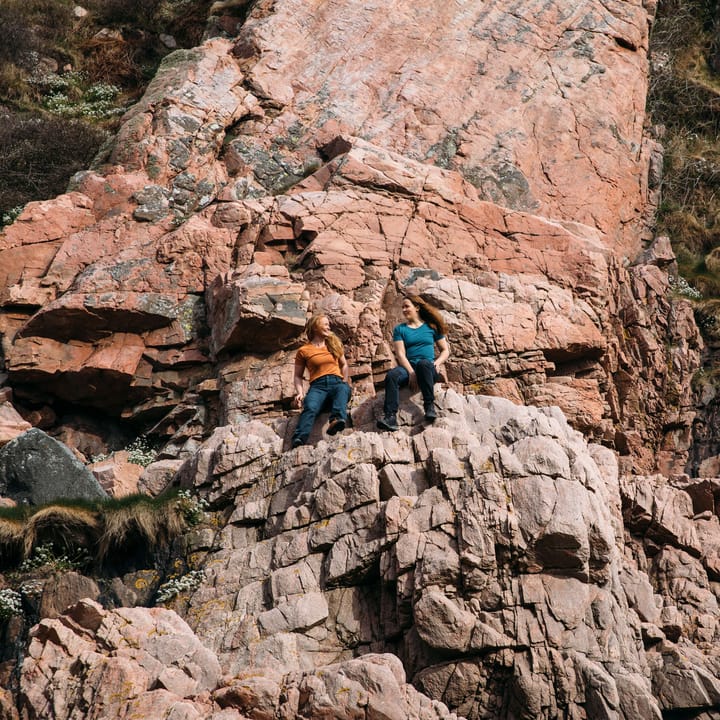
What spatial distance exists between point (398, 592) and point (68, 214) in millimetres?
11199

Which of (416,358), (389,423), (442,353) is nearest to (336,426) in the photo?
(389,423)

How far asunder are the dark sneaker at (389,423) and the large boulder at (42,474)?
376cm

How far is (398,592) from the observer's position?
10.3 meters

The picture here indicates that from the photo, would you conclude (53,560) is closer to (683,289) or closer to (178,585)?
(178,585)

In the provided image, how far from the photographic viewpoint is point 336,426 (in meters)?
12.8

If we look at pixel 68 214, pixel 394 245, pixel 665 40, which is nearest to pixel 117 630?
pixel 394 245

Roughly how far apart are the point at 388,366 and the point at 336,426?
2.81m

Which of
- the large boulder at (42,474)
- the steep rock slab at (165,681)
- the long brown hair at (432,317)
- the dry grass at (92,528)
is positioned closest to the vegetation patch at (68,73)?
the large boulder at (42,474)

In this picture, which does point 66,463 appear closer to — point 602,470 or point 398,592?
point 398,592

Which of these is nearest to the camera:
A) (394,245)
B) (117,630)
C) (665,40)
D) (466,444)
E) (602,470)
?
(117,630)

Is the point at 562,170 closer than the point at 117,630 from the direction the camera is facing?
No

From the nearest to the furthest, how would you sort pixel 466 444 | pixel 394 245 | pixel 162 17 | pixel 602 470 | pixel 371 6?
pixel 466 444 → pixel 602 470 → pixel 394 245 → pixel 371 6 → pixel 162 17

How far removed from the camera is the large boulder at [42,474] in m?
13.6

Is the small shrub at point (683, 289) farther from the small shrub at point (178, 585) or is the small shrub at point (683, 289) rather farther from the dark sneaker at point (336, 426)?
the small shrub at point (178, 585)
